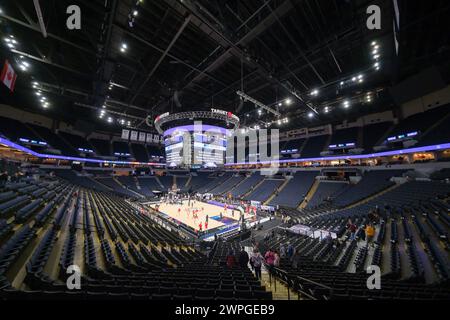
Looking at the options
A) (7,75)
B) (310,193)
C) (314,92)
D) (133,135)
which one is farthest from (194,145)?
(7,75)

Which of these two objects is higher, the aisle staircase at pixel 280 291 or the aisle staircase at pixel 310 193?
the aisle staircase at pixel 310 193

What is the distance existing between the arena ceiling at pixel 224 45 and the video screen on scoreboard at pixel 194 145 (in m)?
7.26

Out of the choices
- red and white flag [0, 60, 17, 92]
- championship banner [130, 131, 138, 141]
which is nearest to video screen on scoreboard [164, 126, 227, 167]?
championship banner [130, 131, 138, 141]

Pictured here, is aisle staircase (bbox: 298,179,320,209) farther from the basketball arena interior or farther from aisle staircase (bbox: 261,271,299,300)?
aisle staircase (bbox: 261,271,299,300)

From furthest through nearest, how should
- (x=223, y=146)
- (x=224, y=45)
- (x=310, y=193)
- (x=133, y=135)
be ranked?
1. (x=133, y=135)
2. (x=223, y=146)
3. (x=310, y=193)
4. (x=224, y=45)

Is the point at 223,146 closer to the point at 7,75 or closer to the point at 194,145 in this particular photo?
the point at 194,145

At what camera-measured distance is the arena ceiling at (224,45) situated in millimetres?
9195

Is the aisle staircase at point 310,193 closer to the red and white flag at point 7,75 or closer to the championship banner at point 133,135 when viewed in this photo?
the red and white flag at point 7,75

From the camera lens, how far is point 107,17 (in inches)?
362

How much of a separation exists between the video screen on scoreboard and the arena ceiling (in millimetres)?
7262

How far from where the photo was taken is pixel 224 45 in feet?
34.6

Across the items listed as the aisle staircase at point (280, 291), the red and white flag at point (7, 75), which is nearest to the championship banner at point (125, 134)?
the red and white flag at point (7, 75)

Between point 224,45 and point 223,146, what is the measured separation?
21.7m

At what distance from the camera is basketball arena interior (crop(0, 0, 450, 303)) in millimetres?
4797
